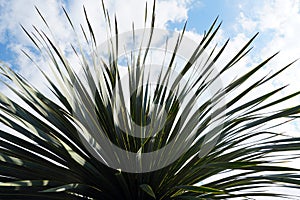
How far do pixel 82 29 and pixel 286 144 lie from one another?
1.43 meters

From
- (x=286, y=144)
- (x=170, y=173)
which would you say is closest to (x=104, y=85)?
(x=170, y=173)

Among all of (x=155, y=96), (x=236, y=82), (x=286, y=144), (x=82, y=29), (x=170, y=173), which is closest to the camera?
(x=286, y=144)

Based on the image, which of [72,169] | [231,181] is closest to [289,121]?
[231,181]

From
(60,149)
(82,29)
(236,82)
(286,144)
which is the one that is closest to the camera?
(286,144)

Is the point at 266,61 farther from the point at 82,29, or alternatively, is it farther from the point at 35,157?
the point at 35,157

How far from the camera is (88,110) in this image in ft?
6.10

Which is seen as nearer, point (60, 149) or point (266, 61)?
point (60, 149)

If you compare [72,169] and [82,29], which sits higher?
[82,29]

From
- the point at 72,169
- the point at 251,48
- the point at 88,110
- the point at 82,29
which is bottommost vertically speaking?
the point at 72,169

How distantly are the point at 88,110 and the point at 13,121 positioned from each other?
1.21ft

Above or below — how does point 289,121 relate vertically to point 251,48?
below

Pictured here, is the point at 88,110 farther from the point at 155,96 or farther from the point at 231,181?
the point at 231,181

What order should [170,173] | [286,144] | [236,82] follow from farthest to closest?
[236,82] → [170,173] → [286,144]

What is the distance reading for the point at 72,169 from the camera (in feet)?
5.55
